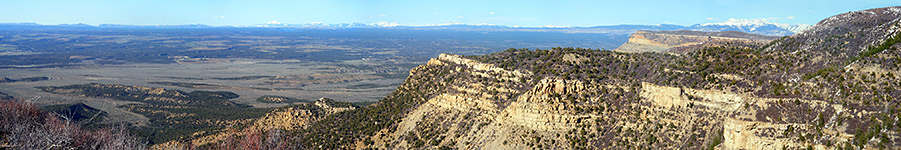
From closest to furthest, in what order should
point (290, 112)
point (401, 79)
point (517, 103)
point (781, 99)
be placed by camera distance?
1. point (781, 99)
2. point (517, 103)
3. point (290, 112)
4. point (401, 79)

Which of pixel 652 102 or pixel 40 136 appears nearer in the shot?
pixel 40 136

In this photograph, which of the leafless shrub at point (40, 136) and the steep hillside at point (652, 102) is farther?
the steep hillside at point (652, 102)

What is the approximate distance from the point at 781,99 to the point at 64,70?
153m

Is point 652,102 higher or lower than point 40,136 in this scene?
higher

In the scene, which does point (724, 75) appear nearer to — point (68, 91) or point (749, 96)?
point (749, 96)

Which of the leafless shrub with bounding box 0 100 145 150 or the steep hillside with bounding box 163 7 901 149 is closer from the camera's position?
the leafless shrub with bounding box 0 100 145 150

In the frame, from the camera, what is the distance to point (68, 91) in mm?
95875

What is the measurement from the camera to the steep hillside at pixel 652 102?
2498 cm

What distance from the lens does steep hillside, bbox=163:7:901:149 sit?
2498cm

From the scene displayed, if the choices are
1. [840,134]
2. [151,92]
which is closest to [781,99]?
[840,134]

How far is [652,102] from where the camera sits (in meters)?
30.5

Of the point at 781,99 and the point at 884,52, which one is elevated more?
the point at 884,52

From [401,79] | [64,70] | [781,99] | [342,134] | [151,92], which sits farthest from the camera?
[64,70]

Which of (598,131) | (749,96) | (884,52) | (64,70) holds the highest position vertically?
(884,52)
